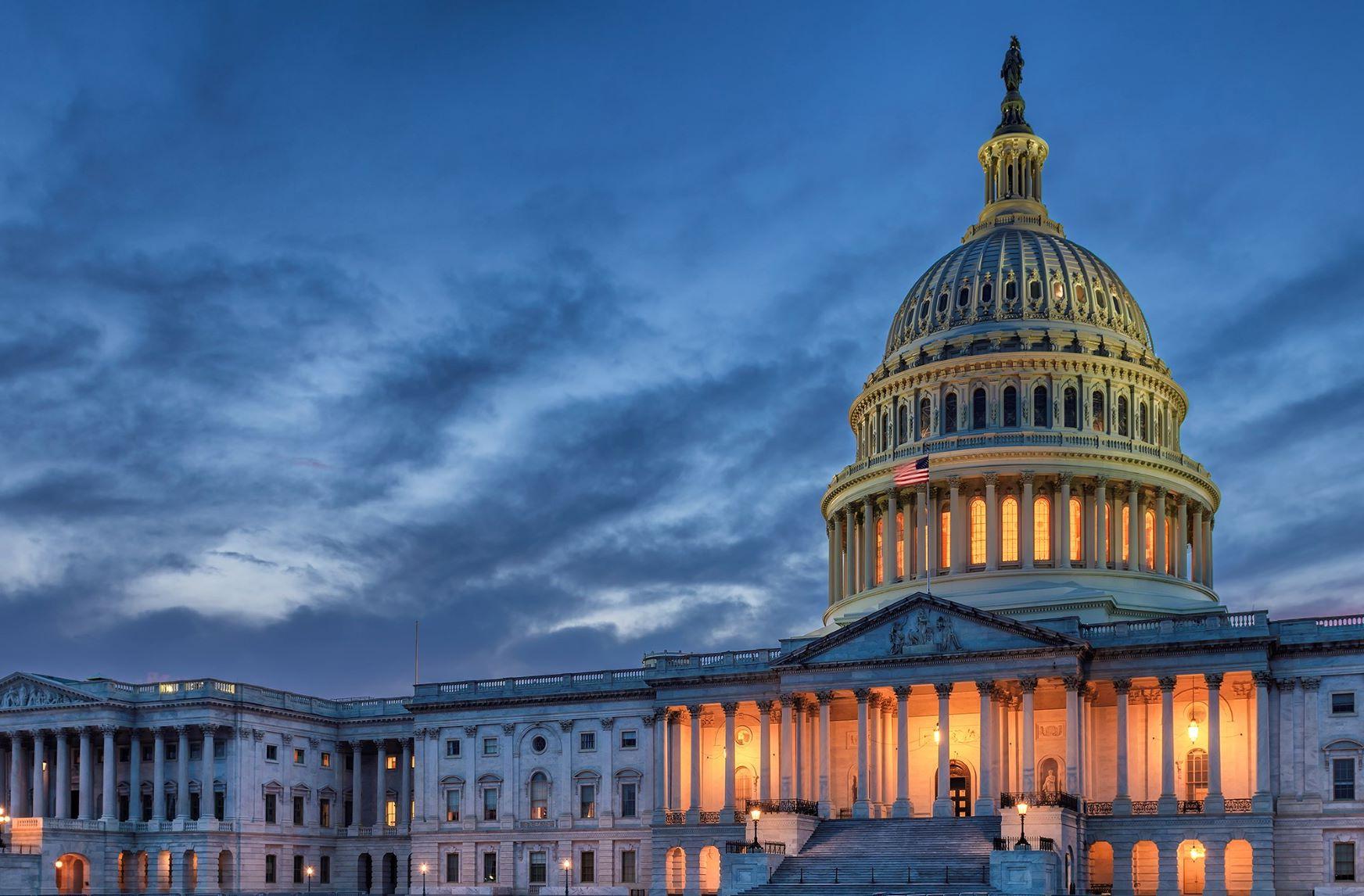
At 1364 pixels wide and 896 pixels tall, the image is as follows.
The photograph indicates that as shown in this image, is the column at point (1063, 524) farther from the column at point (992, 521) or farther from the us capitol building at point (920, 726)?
the column at point (992, 521)

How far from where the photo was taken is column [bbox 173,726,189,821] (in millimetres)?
107188

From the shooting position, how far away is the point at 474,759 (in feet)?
347

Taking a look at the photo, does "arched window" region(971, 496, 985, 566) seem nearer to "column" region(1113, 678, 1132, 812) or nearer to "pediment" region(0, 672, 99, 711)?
"column" region(1113, 678, 1132, 812)

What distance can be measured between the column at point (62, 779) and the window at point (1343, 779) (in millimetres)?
73509

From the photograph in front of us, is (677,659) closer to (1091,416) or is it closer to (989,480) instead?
(989,480)

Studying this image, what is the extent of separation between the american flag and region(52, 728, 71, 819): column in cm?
5446

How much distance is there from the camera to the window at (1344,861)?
79688 mm

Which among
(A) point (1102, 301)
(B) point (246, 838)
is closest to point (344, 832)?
(B) point (246, 838)

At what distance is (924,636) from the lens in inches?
3440

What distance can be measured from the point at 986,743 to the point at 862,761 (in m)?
6.40

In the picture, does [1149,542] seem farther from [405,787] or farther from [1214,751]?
[405,787]

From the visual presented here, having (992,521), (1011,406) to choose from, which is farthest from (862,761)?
(1011,406)

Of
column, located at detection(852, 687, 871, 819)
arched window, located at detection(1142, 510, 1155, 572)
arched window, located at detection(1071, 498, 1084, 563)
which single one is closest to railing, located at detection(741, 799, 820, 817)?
column, located at detection(852, 687, 871, 819)

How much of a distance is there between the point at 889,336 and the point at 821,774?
3699 centimetres
